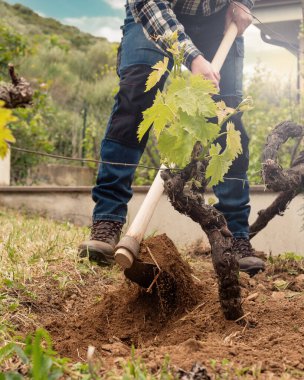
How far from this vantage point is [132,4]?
9.21ft

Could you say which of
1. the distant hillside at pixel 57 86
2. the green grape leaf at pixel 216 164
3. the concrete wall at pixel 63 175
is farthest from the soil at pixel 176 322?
the concrete wall at pixel 63 175

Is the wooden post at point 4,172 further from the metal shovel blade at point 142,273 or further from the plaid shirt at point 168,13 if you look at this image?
the metal shovel blade at point 142,273

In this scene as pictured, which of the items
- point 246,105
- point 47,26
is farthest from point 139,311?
point 47,26

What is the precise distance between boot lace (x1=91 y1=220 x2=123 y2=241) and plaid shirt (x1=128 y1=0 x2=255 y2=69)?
0.92 m

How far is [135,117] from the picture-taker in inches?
117

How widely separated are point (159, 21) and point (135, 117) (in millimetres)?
530

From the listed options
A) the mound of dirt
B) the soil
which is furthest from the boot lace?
the mound of dirt

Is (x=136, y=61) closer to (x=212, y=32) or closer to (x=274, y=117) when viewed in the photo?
(x=212, y=32)

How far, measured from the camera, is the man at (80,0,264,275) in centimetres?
295

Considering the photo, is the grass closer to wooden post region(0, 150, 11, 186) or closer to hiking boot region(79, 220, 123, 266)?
hiking boot region(79, 220, 123, 266)

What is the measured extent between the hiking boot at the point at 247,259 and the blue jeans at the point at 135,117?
5 centimetres

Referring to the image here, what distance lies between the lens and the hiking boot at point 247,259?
297 cm

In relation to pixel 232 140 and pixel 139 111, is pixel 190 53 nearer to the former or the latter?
pixel 139 111

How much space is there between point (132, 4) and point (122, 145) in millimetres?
708
